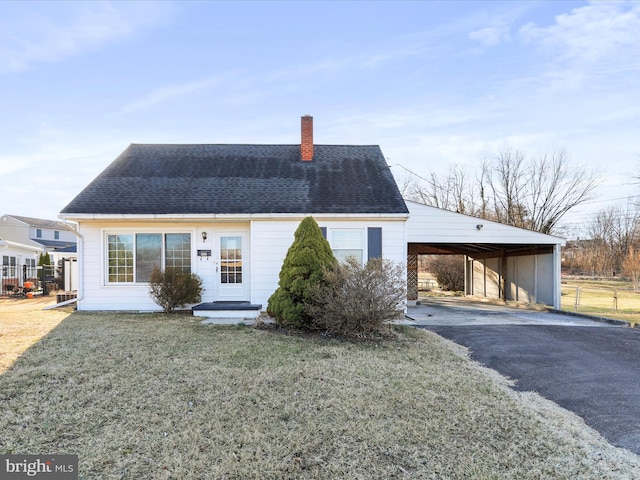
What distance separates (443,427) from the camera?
373 centimetres

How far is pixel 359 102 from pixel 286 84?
3150 millimetres

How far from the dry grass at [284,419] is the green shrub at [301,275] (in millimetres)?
1705

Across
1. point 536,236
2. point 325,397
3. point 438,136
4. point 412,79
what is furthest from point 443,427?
point 438,136

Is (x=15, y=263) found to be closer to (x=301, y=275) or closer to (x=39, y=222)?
(x=39, y=222)

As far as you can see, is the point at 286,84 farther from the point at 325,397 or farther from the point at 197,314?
the point at 325,397

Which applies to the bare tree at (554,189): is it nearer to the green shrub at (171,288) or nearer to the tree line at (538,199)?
the tree line at (538,199)

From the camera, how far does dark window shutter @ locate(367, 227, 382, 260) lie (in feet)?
35.1

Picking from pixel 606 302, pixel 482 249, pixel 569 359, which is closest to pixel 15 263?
pixel 482 249

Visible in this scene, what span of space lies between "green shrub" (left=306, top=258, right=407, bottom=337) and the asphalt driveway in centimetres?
174

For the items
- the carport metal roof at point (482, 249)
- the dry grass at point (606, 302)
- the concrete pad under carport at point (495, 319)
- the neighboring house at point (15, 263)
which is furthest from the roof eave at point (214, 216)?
the neighboring house at point (15, 263)

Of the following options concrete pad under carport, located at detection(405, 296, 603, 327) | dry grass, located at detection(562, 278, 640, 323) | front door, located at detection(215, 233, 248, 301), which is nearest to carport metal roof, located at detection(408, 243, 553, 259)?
dry grass, located at detection(562, 278, 640, 323)

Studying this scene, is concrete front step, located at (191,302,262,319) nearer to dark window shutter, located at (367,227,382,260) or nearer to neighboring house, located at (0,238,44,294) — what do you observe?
dark window shutter, located at (367,227,382,260)

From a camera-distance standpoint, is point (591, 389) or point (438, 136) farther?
point (438, 136)

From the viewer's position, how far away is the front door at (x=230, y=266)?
439 inches
